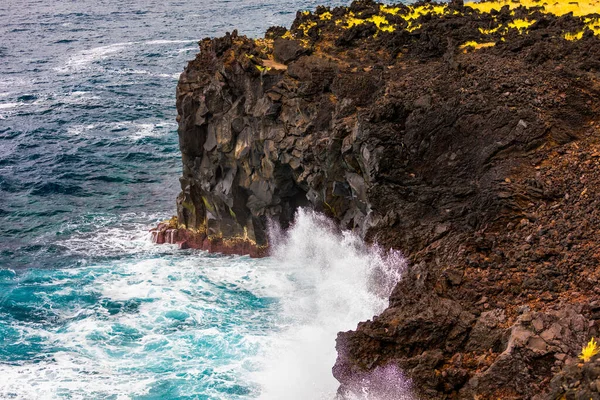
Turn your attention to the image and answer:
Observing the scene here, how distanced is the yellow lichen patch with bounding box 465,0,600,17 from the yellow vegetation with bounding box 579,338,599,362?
30931 mm

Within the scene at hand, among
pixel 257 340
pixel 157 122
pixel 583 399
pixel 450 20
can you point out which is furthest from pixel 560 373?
pixel 157 122

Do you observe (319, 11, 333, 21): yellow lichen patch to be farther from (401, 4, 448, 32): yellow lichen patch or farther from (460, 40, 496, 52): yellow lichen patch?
(460, 40, 496, 52): yellow lichen patch

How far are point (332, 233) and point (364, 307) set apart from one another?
26.6 feet

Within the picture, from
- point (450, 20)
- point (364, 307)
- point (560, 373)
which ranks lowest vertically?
point (364, 307)

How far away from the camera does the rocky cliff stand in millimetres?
23297

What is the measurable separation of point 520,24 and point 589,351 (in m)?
29.8

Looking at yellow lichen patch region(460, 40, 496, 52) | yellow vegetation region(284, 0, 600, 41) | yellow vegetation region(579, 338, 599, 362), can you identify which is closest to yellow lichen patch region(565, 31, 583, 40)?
yellow vegetation region(284, 0, 600, 41)

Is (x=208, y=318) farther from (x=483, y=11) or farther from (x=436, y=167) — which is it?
(x=483, y=11)

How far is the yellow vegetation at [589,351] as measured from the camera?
64.8 feet

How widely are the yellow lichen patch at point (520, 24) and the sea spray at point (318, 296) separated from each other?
51.7 feet

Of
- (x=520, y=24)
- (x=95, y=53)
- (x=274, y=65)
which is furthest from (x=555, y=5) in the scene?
(x=95, y=53)

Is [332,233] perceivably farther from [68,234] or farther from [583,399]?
[583,399]

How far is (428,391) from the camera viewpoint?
73.2 ft

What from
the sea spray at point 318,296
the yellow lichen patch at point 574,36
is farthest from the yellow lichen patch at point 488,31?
the sea spray at point 318,296
